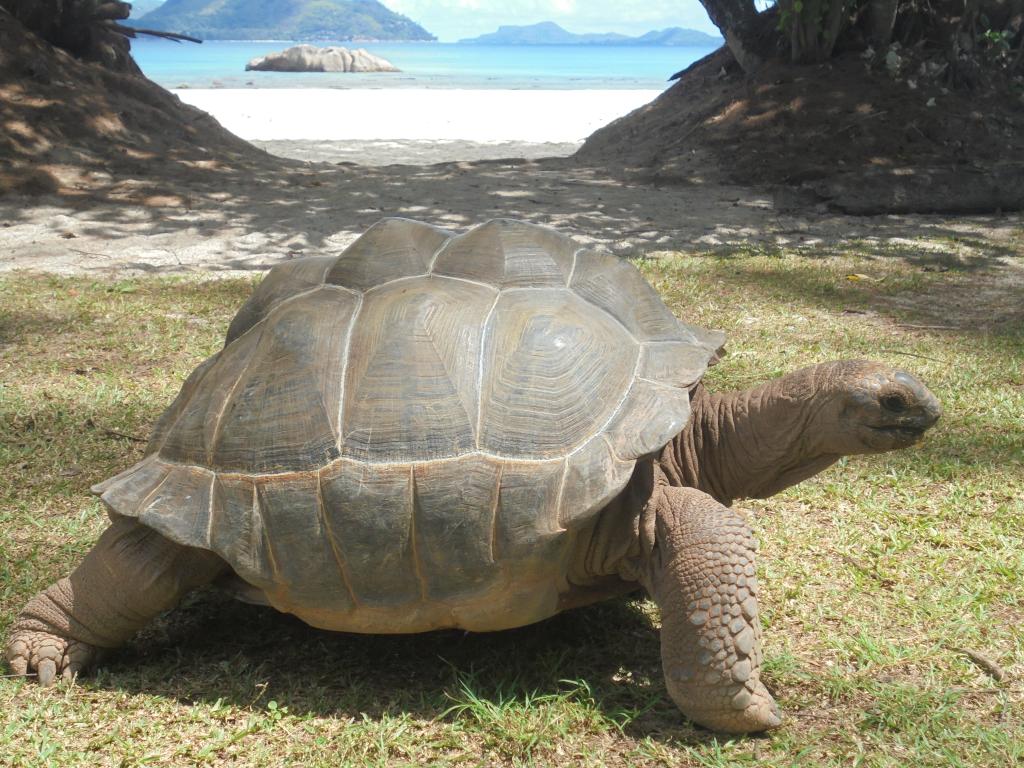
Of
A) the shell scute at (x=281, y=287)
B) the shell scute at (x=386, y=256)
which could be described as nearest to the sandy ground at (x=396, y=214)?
the shell scute at (x=281, y=287)

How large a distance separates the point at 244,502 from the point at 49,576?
926mm

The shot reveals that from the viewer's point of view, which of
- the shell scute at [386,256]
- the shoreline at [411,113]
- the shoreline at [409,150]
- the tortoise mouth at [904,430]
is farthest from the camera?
the shoreline at [411,113]

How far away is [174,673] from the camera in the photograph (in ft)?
8.25

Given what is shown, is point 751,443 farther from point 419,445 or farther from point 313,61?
point 313,61

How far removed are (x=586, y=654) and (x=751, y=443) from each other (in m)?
0.69

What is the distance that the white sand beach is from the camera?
55.6ft

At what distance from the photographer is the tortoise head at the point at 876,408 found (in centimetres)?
235

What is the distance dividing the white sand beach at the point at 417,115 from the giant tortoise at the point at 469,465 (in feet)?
36.8

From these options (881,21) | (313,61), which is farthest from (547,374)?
(313,61)

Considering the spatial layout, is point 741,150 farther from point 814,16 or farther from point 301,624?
point 301,624

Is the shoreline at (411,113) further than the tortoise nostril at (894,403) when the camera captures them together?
Yes

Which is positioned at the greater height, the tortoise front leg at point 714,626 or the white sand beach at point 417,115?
the tortoise front leg at point 714,626

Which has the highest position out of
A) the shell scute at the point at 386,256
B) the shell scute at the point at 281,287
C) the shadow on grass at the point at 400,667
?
the shell scute at the point at 386,256

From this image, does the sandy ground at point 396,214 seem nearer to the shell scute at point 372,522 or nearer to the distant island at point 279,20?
the shell scute at point 372,522
